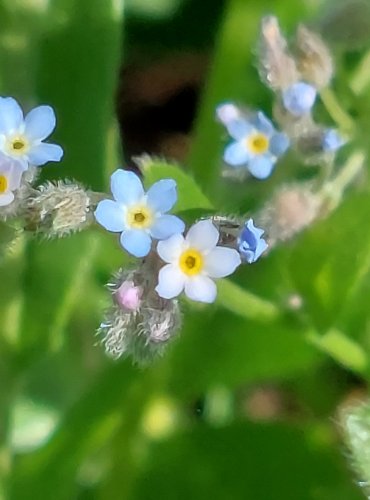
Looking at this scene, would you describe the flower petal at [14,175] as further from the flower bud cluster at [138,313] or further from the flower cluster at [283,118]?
the flower cluster at [283,118]

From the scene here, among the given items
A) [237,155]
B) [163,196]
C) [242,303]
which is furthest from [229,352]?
[163,196]

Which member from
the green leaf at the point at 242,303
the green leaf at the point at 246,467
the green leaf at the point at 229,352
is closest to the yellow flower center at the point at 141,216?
the green leaf at the point at 242,303

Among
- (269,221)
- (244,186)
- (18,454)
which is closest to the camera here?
(269,221)

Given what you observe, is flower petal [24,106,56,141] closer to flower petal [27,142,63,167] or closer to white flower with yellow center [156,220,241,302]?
flower petal [27,142,63,167]

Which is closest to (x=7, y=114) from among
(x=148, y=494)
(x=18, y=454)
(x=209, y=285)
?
(x=209, y=285)

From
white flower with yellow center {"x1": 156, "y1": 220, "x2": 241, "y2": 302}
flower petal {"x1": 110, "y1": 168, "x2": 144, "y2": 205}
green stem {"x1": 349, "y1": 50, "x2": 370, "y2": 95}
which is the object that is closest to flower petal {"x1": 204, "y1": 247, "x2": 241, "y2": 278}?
white flower with yellow center {"x1": 156, "y1": 220, "x2": 241, "y2": 302}

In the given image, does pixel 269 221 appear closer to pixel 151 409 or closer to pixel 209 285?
pixel 209 285
